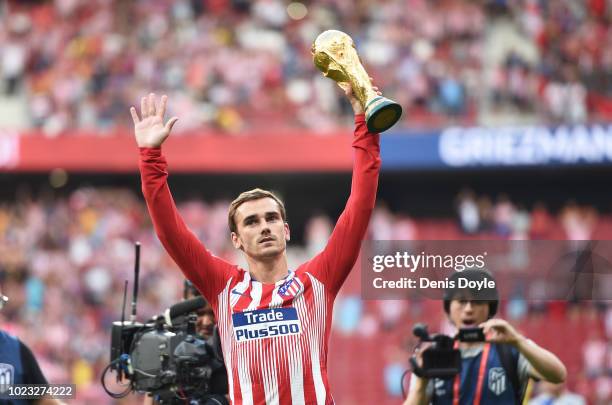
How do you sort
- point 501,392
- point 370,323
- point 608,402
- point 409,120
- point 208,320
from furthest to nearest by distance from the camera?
1. point 409,120
2. point 370,323
3. point 608,402
4. point 208,320
5. point 501,392

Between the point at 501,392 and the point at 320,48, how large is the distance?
6.21 feet

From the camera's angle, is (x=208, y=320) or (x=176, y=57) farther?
(x=176, y=57)

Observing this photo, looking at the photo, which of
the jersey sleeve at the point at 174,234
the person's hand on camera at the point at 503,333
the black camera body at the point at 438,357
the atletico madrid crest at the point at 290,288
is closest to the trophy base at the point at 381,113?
the atletico madrid crest at the point at 290,288

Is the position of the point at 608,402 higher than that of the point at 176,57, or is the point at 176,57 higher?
the point at 176,57

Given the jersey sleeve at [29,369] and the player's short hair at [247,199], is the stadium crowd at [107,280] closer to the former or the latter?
the player's short hair at [247,199]

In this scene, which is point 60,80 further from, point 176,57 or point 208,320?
point 208,320

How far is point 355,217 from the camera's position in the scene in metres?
5.01

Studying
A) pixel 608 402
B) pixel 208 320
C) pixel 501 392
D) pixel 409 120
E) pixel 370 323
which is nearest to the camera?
pixel 501 392

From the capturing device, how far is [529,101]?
1934 centimetres

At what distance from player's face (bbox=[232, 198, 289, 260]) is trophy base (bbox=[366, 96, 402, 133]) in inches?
23.1

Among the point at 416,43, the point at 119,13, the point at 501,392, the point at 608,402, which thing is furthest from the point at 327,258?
the point at 119,13

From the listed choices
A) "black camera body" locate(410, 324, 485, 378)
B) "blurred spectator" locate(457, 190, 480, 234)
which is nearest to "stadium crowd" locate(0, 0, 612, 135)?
"blurred spectator" locate(457, 190, 480, 234)

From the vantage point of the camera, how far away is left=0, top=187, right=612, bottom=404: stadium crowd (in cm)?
1598

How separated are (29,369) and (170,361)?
669 millimetres
